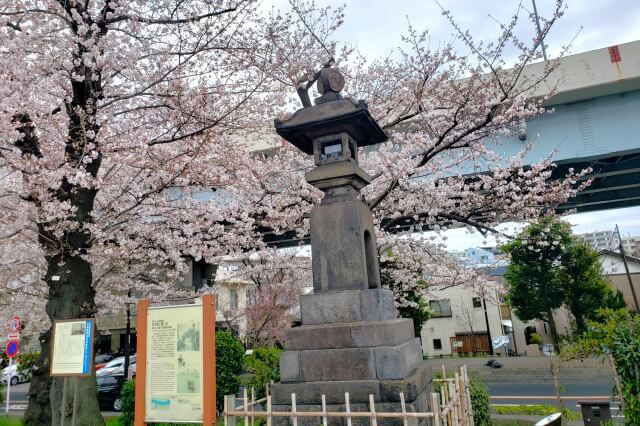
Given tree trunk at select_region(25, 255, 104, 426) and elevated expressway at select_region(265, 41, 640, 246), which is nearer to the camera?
tree trunk at select_region(25, 255, 104, 426)

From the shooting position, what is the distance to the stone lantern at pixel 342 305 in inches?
200

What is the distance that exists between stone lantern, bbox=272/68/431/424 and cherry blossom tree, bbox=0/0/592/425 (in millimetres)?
2381

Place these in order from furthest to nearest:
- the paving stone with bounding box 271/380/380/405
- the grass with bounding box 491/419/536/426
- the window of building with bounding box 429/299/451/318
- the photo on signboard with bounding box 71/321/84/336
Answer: the window of building with bounding box 429/299/451/318 → the grass with bounding box 491/419/536/426 → the photo on signboard with bounding box 71/321/84/336 → the paving stone with bounding box 271/380/380/405

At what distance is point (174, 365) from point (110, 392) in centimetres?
1413

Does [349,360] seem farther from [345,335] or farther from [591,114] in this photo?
[591,114]

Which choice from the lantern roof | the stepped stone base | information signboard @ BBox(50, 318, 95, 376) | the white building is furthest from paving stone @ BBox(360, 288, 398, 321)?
the white building

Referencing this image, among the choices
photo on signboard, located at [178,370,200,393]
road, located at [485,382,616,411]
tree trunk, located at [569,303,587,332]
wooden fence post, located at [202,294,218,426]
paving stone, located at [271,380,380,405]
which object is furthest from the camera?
tree trunk, located at [569,303,587,332]

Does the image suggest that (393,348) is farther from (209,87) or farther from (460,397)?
(209,87)

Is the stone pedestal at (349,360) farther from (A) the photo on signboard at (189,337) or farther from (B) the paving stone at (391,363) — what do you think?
(A) the photo on signboard at (189,337)

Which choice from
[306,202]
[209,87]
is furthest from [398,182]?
[209,87]

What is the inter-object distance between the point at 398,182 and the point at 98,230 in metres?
6.16


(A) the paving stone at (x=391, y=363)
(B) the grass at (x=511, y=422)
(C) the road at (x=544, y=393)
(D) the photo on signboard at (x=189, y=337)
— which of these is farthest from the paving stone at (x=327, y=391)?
(C) the road at (x=544, y=393)

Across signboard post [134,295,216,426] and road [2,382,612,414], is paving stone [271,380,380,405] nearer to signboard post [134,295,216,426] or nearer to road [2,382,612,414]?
signboard post [134,295,216,426]

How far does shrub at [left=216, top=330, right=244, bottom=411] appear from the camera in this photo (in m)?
→ 9.59
